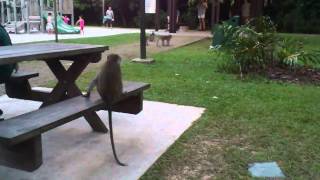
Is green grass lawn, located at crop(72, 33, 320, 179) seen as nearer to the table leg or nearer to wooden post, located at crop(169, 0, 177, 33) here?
the table leg

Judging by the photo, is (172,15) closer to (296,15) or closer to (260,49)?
(296,15)

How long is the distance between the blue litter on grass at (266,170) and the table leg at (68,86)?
1710mm

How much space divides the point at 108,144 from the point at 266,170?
5.07 feet

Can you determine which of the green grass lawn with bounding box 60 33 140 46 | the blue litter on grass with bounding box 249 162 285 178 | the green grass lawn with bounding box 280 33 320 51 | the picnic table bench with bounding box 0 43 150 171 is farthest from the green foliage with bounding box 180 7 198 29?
the blue litter on grass with bounding box 249 162 285 178

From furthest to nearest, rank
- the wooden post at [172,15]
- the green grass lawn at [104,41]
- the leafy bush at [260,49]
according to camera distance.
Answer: the wooden post at [172,15], the green grass lawn at [104,41], the leafy bush at [260,49]

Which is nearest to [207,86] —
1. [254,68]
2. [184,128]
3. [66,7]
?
[254,68]

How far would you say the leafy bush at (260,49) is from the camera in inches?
330

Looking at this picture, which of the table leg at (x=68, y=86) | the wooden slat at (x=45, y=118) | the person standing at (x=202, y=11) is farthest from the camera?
the person standing at (x=202, y=11)

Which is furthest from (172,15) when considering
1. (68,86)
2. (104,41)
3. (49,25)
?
(68,86)

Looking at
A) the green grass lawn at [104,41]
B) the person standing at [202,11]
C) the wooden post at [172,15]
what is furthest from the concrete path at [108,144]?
the person standing at [202,11]

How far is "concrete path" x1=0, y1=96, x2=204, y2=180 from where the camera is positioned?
12.7 feet

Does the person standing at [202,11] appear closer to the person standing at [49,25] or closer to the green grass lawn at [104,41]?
the green grass lawn at [104,41]

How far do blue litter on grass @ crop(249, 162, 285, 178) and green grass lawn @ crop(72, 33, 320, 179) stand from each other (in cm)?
6

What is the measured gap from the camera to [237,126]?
206 inches
